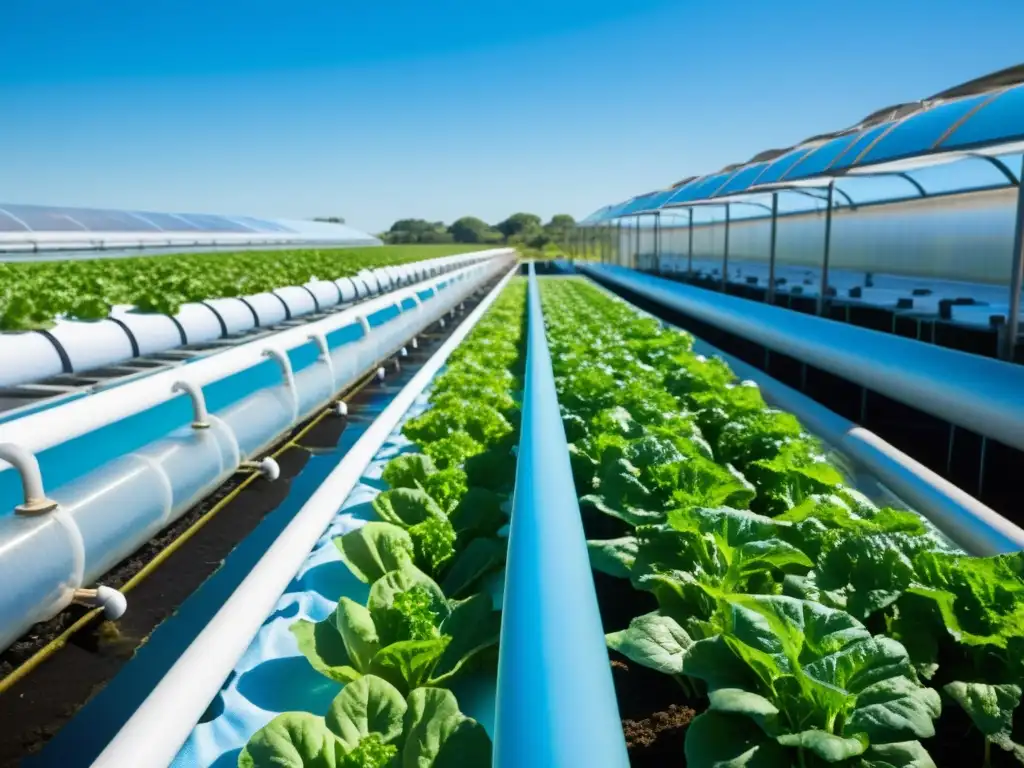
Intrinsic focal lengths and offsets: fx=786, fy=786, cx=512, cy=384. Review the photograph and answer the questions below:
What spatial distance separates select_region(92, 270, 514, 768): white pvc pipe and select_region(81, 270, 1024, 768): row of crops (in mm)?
110

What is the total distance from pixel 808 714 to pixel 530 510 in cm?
77

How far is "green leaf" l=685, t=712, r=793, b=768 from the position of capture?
138 centimetres

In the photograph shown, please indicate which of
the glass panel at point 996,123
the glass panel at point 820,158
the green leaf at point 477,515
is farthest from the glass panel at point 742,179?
the green leaf at point 477,515

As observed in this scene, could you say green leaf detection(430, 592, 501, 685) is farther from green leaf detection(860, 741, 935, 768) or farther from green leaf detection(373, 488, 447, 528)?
green leaf detection(860, 741, 935, 768)

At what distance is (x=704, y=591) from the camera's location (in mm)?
1877

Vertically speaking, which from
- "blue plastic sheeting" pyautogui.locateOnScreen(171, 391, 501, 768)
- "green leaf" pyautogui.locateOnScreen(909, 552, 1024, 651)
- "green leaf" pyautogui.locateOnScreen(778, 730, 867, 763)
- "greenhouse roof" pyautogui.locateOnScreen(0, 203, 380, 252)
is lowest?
"blue plastic sheeting" pyautogui.locateOnScreen(171, 391, 501, 768)

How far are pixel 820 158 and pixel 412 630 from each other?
8.02m

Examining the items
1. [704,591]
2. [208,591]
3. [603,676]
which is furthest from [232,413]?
[603,676]

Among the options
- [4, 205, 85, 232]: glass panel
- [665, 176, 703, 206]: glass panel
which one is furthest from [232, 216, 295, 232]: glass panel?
[665, 176, 703, 206]: glass panel

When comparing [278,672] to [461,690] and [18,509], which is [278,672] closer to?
[461,690]

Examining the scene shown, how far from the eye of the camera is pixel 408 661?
5.78 feet

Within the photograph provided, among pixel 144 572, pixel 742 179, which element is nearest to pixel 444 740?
pixel 144 572

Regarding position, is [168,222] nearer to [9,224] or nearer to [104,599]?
[9,224]

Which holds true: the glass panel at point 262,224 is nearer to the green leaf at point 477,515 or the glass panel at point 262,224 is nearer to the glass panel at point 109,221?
the glass panel at point 109,221
